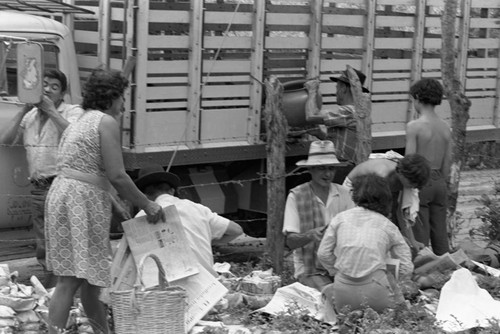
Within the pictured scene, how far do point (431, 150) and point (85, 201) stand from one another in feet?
11.3

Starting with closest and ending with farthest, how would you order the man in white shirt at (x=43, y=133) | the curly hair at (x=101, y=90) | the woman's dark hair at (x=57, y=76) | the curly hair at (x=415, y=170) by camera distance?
the curly hair at (x=101, y=90) < the curly hair at (x=415, y=170) < the man in white shirt at (x=43, y=133) < the woman's dark hair at (x=57, y=76)

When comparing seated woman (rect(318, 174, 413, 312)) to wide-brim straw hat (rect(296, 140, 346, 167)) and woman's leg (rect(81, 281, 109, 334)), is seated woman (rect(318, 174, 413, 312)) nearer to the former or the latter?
wide-brim straw hat (rect(296, 140, 346, 167))

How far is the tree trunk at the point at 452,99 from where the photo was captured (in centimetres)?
973

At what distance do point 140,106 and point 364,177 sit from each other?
8.36ft

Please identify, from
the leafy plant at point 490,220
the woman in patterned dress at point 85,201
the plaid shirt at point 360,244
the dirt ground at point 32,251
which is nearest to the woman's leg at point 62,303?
the woman in patterned dress at point 85,201

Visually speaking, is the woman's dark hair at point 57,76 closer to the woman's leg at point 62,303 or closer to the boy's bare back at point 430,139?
the woman's leg at point 62,303

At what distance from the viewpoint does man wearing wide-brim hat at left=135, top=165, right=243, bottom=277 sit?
23.1 feet

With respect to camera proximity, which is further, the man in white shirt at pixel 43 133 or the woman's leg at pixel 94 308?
the man in white shirt at pixel 43 133

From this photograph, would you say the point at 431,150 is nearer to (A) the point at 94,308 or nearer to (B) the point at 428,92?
(B) the point at 428,92

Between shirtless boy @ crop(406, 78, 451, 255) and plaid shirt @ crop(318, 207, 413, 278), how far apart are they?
1.69 metres

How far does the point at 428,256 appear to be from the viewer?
8.26 meters

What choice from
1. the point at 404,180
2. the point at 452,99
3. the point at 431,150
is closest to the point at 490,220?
the point at 452,99

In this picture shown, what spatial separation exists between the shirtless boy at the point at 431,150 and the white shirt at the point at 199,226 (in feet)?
7.10

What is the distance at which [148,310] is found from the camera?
596 cm
